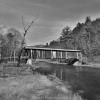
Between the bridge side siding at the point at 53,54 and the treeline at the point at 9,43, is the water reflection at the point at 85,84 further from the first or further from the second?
the treeline at the point at 9,43

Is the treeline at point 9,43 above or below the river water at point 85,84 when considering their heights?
above

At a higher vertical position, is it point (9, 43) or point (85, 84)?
point (9, 43)

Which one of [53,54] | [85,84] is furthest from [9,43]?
[85,84]

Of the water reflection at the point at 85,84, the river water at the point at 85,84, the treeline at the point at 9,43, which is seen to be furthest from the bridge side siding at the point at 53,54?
the water reflection at the point at 85,84

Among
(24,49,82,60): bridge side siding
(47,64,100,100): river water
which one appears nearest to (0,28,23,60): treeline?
(24,49,82,60): bridge side siding

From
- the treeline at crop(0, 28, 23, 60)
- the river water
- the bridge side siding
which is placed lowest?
the river water

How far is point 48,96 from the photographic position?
15.2 m

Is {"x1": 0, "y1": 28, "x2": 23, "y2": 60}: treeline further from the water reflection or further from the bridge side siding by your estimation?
the water reflection

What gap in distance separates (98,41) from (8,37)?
6070 centimetres

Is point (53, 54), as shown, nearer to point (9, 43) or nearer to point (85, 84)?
point (9, 43)

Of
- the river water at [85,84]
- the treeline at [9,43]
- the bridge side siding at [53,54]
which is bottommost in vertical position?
the river water at [85,84]

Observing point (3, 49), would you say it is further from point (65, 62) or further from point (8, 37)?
point (65, 62)

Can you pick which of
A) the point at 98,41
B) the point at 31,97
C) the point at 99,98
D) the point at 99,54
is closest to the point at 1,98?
the point at 31,97

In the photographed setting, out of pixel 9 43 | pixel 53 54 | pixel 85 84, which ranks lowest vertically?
pixel 85 84
